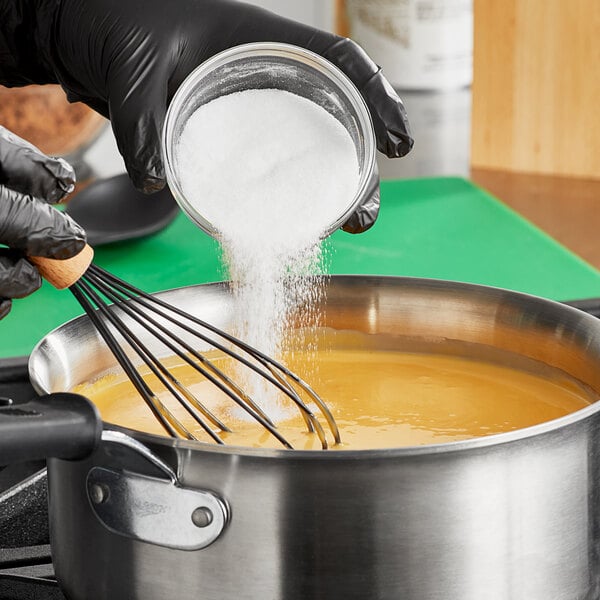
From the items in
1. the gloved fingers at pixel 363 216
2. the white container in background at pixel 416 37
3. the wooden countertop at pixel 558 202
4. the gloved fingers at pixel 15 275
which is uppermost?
the gloved fingers at pixel 15 275

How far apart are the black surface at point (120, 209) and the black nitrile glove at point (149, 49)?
0.40 m

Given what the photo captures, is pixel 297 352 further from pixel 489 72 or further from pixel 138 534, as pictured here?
pixel 489 72

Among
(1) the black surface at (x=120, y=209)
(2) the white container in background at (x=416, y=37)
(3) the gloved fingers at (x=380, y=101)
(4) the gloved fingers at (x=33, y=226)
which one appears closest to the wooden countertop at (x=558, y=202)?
(2) the white container in background at (x=416, y=37)

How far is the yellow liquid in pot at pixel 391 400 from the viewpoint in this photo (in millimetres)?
616

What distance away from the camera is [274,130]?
2.24 ft

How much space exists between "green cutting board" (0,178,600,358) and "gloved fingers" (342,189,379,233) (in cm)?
41

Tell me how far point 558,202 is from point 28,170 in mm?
1042

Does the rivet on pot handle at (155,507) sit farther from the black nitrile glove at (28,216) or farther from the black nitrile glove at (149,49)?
the black nitrile glove at (149,49)

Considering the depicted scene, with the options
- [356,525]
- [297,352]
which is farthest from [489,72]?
[356,525]

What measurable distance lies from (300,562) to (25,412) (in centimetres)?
12

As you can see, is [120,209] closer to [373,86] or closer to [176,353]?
[373,86]

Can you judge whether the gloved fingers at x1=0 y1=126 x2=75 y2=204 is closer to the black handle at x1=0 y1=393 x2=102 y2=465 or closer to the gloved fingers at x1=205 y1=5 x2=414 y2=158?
the black handle at x1=0 y1=393 x2=102 y2=465

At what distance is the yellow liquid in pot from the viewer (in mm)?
616

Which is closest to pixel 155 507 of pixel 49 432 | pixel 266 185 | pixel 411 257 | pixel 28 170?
pixel 49 432
